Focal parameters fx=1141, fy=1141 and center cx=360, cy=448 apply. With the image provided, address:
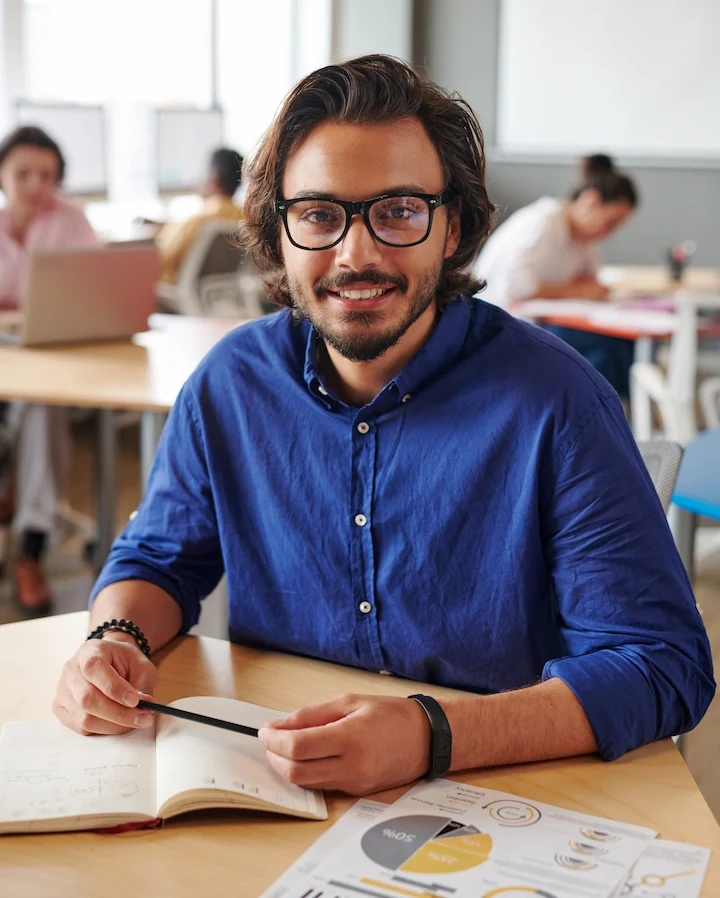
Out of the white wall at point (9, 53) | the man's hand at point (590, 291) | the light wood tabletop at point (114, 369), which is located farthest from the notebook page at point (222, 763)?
the white wall at point (9, 53)

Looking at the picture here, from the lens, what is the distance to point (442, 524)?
4.25ft

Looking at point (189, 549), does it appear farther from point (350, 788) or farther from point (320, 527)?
point (350, 788)

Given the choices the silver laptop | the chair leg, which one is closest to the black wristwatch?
the chair leg

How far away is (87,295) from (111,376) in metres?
0.46

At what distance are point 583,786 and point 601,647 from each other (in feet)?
0.59

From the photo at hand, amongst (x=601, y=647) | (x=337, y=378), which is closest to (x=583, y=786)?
(x=601, y=647)

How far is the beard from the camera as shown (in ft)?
4.31

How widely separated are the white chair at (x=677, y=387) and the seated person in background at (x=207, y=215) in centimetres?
178

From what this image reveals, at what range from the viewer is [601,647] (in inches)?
46.3

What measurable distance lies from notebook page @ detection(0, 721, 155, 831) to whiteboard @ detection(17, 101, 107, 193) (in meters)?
4.24

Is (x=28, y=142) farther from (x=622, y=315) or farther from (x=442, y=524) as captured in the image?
(x=442, y=524)

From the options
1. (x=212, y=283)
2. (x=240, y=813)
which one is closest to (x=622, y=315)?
(x=212, y=283)

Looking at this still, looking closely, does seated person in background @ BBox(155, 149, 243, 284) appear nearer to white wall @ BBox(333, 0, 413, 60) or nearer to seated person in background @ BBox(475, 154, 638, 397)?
seated person in background @ BBox(475, 154, 638, 397)

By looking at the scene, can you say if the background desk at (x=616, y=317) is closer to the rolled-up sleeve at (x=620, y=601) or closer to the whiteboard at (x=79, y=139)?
the whiteboard at (x=79, y=139)
